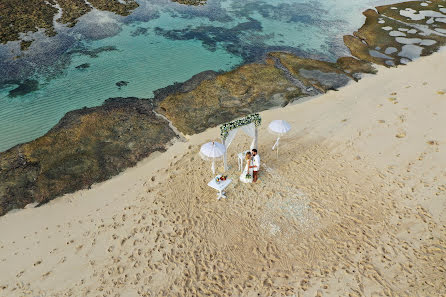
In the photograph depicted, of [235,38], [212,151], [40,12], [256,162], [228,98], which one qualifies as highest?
[40,12]

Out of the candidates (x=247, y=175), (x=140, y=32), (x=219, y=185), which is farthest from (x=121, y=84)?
(x=247, y=175)

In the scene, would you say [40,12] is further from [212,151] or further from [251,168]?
[251,168]

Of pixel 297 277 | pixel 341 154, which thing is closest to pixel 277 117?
pixel 341 154

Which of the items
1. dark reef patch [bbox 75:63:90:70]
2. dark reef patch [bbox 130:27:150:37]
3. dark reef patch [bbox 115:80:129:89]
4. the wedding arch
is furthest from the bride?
dark reef patch [bbox 130:27:150:37]

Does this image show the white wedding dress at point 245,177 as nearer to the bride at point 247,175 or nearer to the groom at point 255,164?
the bride at point 247,175

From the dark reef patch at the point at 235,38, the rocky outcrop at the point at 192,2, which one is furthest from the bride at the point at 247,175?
the rocky outcrop at the point at 192,2

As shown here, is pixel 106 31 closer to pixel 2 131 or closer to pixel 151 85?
pixel 151 85
